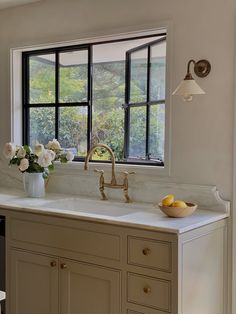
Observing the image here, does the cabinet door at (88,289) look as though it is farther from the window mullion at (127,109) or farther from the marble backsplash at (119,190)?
the window mullion at (127,109)

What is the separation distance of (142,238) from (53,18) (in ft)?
6.40

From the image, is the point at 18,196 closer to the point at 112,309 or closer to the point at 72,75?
the point at 72,75

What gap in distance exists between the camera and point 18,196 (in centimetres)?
329

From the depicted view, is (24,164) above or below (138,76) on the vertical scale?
below

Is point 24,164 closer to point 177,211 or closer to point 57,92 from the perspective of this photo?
point 57,92

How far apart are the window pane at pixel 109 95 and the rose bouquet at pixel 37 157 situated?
0.28 metres

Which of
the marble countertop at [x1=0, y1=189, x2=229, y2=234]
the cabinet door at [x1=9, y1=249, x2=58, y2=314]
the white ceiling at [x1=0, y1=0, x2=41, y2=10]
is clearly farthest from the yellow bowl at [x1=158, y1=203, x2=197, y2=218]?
the white ceiling at [x1=0, y1=0, x2=41, y2=10]

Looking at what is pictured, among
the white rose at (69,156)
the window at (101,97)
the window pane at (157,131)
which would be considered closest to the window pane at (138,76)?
the window at (101,97)

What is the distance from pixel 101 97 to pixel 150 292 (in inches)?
63.3

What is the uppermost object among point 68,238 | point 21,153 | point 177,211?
point 21,153

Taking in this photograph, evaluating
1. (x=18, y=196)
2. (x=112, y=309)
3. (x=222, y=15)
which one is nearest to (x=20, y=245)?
(x=18, y=196)

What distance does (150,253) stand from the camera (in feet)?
7.38

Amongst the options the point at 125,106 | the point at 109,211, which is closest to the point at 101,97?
the point at 125,106

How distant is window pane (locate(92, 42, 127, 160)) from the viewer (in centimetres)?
325
